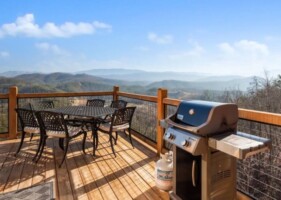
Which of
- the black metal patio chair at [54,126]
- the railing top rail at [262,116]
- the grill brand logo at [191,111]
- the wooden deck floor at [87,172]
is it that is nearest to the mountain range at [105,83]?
the wooden deck floor at [87,172]

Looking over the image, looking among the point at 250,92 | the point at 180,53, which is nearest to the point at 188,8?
the point at 250,92

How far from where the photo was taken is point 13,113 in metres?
5.31

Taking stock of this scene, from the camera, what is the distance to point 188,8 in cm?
1153

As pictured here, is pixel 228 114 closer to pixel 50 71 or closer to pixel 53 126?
pixel 53 126

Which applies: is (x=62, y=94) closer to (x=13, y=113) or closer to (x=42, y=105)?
(x=42, y=105)

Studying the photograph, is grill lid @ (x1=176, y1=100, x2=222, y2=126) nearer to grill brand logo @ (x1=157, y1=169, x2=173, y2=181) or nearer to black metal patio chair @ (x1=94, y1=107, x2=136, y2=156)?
grill brand logo @ (x1=157, y1=169, x2=173, y2=181)

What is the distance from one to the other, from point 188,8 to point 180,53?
1650 centimetres

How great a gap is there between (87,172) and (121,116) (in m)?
1.21

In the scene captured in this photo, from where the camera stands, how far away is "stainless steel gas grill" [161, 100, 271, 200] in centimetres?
189

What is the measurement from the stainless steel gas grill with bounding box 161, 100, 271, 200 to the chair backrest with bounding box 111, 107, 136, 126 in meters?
1.97

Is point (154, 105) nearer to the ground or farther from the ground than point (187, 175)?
farther from the ground

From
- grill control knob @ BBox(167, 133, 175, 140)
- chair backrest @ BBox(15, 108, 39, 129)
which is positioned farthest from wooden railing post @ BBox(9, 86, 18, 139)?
grill control knob @ BBox(167, 133, 175, 140)

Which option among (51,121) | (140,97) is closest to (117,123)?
(140,97)

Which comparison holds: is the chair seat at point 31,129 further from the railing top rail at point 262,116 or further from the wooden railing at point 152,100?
the railing top rail at point 262,116
